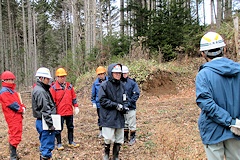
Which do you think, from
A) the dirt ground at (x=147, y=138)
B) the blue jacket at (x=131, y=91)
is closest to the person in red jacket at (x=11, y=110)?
the dirt ground at (x=147, y=138)

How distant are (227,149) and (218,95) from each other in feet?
1.96

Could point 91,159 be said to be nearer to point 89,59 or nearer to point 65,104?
point 65,104

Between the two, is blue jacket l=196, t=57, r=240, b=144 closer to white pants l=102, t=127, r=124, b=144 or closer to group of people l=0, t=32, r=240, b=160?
group of people l=0, t=32, r=240, b=160

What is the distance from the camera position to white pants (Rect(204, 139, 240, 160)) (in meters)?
2.57

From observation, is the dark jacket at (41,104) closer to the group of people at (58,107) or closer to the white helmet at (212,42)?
the group of people at (58,107)

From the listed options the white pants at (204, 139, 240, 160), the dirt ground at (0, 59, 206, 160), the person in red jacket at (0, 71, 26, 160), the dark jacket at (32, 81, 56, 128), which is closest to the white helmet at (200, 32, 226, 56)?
the white pants at (204, 139, 240, 160)

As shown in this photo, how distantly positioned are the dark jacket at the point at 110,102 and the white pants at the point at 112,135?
0.12 meters

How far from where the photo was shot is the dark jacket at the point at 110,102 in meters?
4.75

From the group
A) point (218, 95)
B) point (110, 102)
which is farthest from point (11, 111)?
point (218, 95)

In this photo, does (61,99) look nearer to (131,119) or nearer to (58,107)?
(58,107)

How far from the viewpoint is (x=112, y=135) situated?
190 inches

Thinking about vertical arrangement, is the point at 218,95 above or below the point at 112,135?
above

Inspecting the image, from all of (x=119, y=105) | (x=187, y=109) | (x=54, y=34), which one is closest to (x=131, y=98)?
(x=119, y=105)

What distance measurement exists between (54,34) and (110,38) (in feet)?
98.9
